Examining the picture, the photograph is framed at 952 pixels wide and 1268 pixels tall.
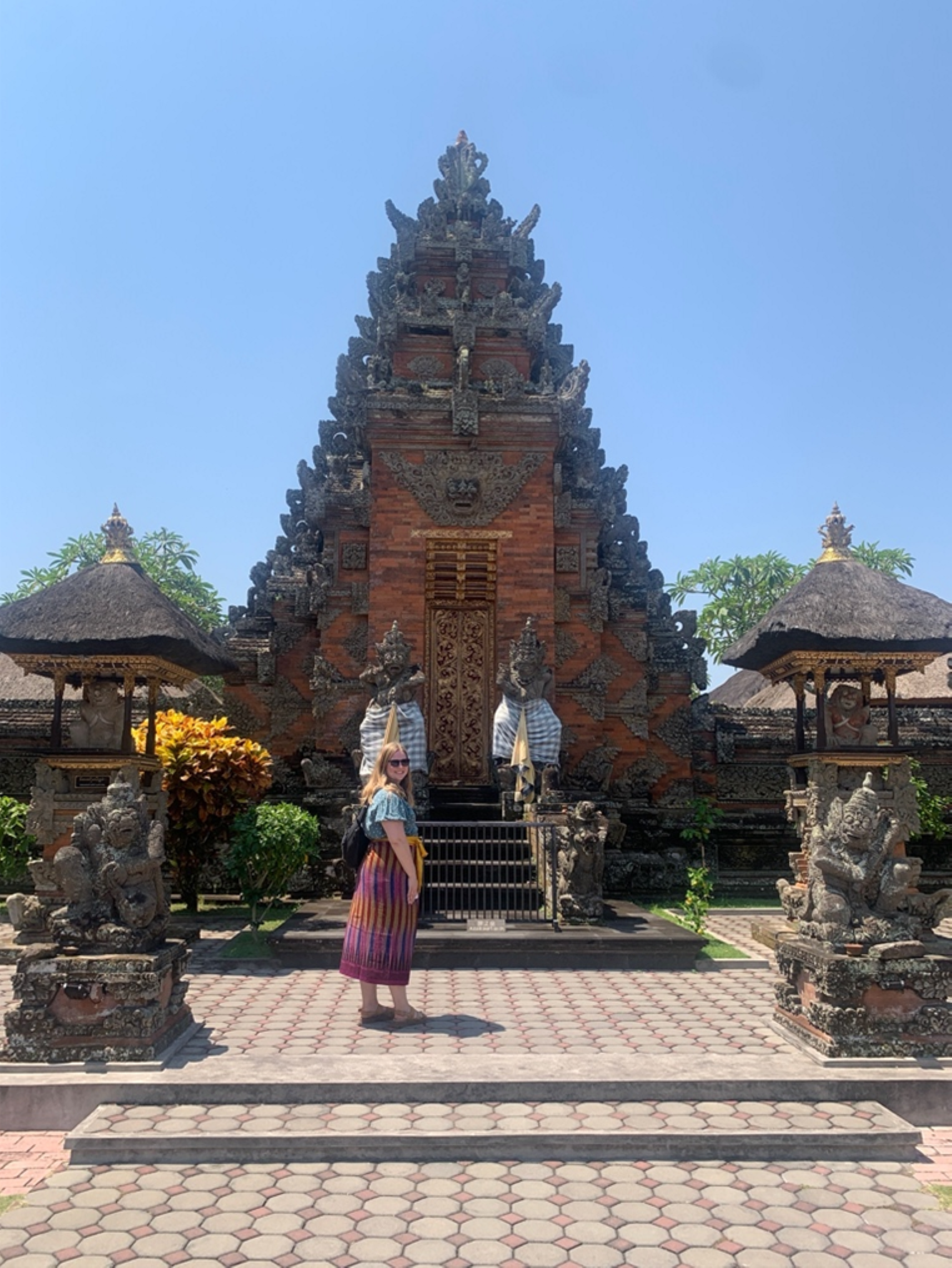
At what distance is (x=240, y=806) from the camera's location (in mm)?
12086

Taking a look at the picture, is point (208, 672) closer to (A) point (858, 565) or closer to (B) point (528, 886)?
(B) point (528, 886)

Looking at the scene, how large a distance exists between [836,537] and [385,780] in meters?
6.00

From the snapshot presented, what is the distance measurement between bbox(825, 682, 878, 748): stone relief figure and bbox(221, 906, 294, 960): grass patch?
5776mm

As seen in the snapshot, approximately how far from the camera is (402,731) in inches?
484

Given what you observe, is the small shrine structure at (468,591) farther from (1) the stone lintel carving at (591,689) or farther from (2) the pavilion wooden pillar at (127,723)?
(2) the pavilion wooden pillar at (127,723)

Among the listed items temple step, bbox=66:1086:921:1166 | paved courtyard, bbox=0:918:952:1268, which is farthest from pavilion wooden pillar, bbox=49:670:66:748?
temple step, bbox=66:1086:921:1166

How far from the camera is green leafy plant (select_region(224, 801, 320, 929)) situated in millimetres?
10766

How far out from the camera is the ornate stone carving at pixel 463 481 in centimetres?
1414

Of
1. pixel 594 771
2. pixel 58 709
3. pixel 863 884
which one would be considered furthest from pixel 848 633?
pixel 58 709

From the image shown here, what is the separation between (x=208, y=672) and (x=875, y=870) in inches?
266

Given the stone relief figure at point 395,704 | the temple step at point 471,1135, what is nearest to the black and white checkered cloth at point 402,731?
the stone relief figure at point 395,704

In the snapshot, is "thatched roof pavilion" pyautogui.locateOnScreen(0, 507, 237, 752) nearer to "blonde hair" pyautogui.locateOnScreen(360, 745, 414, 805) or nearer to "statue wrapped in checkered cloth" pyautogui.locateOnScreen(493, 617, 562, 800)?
"blonde hair" pyautogui.locateOnScreen(360, 745, 414, 805)

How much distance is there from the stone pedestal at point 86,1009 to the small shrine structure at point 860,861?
4094 mm

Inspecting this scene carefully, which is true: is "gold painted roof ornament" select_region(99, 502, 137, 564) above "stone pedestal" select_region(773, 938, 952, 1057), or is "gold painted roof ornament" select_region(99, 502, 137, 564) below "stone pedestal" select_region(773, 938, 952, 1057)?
above
